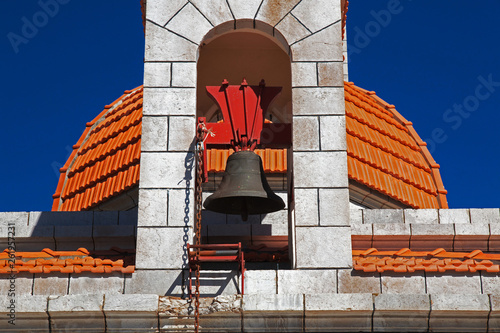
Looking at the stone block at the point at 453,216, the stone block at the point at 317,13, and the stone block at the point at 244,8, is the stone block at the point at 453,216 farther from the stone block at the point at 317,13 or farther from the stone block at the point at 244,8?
the stone block at the point at 244,8

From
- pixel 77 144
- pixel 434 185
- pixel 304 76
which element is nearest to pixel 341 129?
pixel 304 76

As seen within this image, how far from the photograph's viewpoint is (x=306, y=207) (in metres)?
10.4

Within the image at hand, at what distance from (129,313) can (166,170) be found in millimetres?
1642

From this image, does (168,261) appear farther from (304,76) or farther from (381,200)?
(381,200)

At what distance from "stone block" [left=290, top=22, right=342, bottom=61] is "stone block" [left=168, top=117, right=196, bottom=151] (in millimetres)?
1390

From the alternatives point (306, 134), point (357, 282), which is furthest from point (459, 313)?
point (306, 134)

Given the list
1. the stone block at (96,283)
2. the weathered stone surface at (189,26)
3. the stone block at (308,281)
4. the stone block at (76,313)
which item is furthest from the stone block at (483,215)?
the stone block at (76,313)

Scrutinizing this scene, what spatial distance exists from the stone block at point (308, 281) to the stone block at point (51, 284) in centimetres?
213

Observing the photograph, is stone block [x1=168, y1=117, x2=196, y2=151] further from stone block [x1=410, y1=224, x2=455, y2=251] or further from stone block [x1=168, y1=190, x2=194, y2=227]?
stone block [x1=410, y1=224, x2=455, y2=251]

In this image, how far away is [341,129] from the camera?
1076 cm

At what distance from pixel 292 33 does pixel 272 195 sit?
1799 millimetres

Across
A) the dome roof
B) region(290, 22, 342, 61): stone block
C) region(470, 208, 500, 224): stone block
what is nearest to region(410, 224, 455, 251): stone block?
region(470, 208, 500, 224): stone block

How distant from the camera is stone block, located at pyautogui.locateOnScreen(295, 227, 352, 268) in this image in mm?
10148

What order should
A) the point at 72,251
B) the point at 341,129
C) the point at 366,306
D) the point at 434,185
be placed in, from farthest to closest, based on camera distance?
the point at 434,185
the point at 72,251
the point at 341,129
the point at 366,306
